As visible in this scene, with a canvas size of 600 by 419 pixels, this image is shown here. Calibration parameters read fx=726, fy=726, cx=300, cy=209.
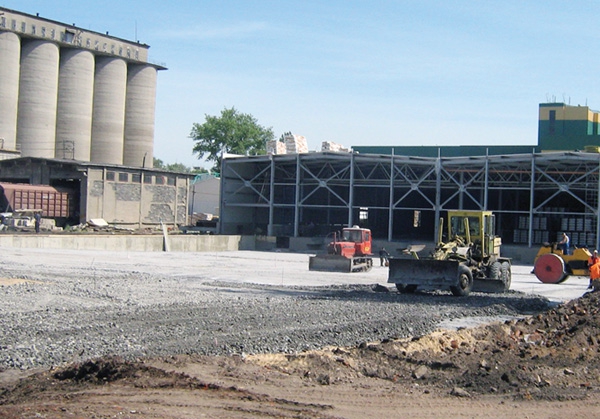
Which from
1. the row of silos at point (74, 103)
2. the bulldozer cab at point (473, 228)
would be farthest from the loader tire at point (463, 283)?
the row of silos at point (74, 103)

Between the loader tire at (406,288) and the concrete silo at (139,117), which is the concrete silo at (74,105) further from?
the loader tire at (406,288)

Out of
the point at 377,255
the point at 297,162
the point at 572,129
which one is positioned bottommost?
the point at 377,255

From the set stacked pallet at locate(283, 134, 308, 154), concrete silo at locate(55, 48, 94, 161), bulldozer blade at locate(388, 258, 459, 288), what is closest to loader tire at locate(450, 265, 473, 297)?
bulldozer blade at locate(388, 258, 459, 288)

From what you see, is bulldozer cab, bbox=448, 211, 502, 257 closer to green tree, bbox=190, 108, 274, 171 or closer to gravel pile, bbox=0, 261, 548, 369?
gravel pile, bbox=0, 261, 548, 369

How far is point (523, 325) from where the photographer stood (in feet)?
51.6

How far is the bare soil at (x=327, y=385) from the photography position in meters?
8.23

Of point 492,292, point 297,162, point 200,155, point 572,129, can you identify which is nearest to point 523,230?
point 297,162

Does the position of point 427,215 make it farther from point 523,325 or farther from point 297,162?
point 523,325

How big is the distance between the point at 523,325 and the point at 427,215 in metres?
42.7

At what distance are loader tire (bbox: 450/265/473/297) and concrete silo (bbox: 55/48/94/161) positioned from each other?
1804 inches

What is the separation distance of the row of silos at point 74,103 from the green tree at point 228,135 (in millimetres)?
42035

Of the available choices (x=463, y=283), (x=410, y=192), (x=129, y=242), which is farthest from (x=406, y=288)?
(x=410, y=192)

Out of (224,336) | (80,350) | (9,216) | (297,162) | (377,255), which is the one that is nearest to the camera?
(80,350)

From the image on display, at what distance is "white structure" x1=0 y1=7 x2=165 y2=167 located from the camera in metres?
56.5
